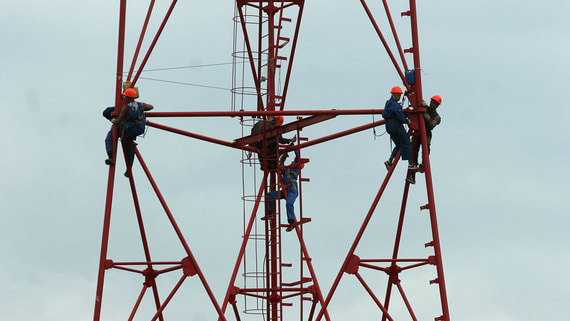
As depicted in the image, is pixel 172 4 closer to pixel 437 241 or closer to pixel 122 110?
pixel 122 110

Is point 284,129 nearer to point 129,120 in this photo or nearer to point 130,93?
point 129,120

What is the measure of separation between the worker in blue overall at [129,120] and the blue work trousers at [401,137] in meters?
6.14

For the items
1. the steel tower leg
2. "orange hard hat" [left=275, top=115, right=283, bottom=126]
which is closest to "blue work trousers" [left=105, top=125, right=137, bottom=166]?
the steel tower leg

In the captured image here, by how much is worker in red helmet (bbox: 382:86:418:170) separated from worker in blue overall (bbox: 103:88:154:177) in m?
6.06

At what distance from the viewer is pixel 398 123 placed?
4200 centimetres

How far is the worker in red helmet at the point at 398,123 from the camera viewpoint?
41.9m

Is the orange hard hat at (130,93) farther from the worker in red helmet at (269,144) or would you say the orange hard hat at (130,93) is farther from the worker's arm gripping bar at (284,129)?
the worker in red helmet at (269,144)

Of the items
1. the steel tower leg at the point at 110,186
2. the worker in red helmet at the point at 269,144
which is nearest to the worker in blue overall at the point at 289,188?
the worker in red helmet at the point at 269,144

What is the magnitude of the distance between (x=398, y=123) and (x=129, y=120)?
6804mm

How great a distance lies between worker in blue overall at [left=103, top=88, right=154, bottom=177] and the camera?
42.2 meters

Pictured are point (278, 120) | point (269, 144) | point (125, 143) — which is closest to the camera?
point (125, 143)

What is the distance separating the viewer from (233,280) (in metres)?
45.0

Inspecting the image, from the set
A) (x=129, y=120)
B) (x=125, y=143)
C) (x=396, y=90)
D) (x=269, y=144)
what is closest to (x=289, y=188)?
(x=269, y=144)


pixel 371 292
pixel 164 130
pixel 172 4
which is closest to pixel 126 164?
pixel 164 130
